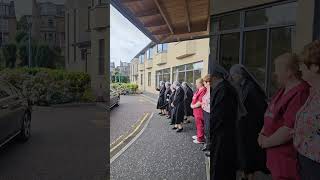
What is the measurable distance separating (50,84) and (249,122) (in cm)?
92

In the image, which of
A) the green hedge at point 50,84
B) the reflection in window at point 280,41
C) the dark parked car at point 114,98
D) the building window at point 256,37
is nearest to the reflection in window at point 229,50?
the building window at point 256,37

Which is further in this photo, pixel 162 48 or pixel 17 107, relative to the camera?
pixel 17 107

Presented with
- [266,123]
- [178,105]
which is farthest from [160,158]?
[266,123]

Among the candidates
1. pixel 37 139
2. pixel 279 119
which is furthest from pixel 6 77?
pixel 279 119

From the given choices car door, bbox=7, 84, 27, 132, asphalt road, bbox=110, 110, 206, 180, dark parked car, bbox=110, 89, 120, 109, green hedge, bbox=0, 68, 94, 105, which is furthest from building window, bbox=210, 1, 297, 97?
car door, bbox=7, 84, 27, 132

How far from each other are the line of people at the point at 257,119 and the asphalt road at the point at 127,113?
4.7 inches

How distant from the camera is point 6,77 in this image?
160 cm

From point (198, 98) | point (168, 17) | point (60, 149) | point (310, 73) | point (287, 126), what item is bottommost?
point (60, 149)

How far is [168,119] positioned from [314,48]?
620 mm

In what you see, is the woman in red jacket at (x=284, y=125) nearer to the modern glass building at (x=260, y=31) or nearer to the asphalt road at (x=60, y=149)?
the modern glass building at (x=260, y=31)

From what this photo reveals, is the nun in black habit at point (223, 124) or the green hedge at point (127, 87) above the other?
the green hedge at point (127, 87)

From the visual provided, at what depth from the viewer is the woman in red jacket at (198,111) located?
1.31 metres

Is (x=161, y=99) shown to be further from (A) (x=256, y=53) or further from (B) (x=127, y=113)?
(A) (x=256, y=53)

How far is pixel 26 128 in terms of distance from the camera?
1697 millimetres
